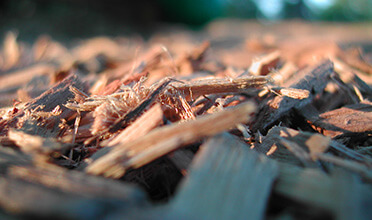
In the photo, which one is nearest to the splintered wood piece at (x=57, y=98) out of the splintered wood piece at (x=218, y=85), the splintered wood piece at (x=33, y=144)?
the splintered wood piece at (x=33, y=144)

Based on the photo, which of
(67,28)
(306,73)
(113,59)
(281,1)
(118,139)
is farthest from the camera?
(281,1)

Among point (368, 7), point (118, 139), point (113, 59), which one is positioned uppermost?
point (118, 139)

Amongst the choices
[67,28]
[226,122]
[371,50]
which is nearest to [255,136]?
[226,122]

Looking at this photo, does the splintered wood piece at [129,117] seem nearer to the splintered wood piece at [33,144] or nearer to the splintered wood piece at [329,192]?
the splintered wood piece at [33,144]

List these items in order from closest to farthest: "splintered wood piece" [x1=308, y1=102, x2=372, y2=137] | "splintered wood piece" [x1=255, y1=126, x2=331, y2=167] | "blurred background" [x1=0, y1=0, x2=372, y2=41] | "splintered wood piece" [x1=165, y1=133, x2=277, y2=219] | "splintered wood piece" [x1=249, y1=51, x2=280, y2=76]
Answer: "splintered wood piece" [x1=165, y1=133, x2=277, y2=219] < "splintered wood piece" [x1=255, y1=126, x2=331, y2=167] < "splintered wood piece" [x1=308, y1=102, x2=372, y2=137] < "splintered wood piece" [x1=249, y1=51, x2=280, y2=76] < "blurred background" [x1=0, y1=0, x2=372, y2=41]

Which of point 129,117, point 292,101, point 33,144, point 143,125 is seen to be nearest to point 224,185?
point 143,125

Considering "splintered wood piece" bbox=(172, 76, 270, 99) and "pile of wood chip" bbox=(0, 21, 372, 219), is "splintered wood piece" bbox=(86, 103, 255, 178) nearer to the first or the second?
"pile of wood chip" bbox=(0, 21, 372, 219)

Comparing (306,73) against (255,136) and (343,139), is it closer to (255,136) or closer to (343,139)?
(343,139)

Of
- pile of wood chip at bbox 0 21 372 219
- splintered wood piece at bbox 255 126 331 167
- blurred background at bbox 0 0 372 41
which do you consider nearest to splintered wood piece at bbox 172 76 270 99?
pile of wood chip at bbox 0 21 372 219
